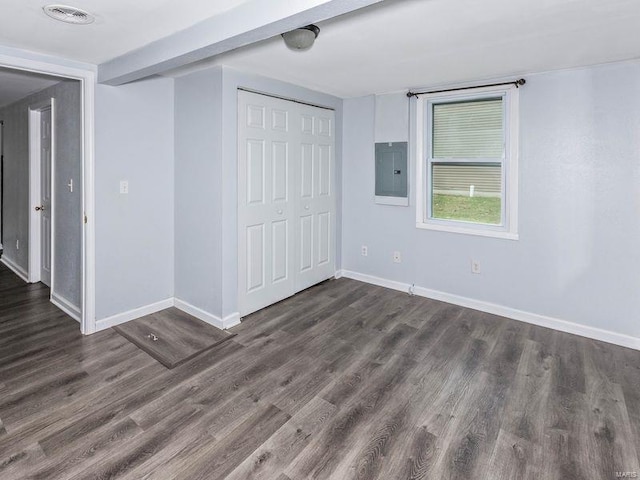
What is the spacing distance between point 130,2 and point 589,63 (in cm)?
320

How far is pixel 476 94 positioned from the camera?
3.65 metres

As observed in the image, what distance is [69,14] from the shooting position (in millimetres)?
2033

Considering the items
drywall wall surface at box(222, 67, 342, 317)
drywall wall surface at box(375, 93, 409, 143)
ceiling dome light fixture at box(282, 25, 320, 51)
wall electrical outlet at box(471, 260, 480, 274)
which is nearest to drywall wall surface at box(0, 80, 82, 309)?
drywall wall surface at box(222, 67, 342, 317)

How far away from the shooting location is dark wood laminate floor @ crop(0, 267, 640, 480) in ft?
5.99

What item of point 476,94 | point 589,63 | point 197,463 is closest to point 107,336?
point 197,463

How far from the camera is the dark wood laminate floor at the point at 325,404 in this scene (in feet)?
5.99

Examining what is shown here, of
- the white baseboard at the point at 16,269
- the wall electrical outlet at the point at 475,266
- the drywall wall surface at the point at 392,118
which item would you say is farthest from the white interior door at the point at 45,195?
the wall electrical outlet at the point at 475,266

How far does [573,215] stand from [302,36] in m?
2.62

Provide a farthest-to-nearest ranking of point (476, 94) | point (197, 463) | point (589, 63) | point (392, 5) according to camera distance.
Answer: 1. point (476, 94)
2. point (589, 63)
3. point (392, 5)
4. point (197, 463)

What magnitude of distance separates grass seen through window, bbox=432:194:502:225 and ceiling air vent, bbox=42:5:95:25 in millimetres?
3299

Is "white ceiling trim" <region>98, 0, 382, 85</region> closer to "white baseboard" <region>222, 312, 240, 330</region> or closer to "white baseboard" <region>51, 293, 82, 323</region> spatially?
"white baseboard" <region>222, 312, 240, 330</region>

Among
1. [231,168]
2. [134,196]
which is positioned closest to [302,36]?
[231,168]

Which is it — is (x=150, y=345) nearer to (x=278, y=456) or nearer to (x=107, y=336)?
(x=107, y=336)

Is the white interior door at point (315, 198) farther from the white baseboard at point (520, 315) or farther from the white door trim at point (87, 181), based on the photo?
the white door trim at point (87, 181)
